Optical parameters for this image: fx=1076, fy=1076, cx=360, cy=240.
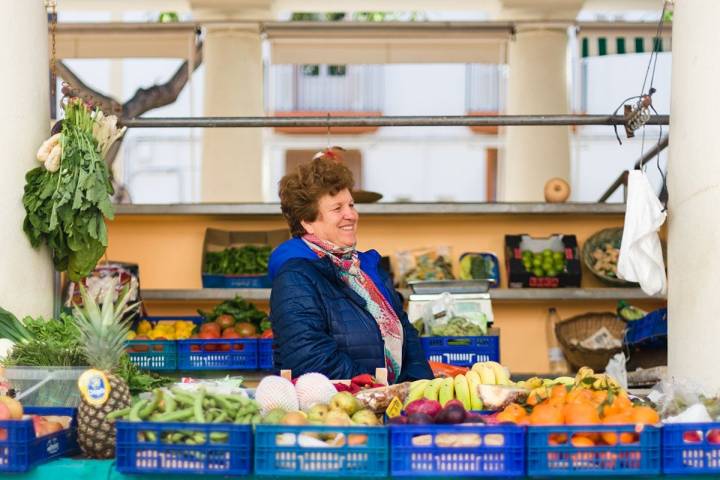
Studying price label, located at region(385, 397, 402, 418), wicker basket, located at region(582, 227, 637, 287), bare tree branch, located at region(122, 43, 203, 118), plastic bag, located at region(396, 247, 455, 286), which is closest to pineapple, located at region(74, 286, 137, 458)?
price label, located at region(385, 397, 402, 418)

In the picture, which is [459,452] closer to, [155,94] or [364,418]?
[364,418]

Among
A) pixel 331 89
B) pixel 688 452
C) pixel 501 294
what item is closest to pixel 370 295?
pixel 688 452

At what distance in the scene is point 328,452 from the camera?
11.4 feet

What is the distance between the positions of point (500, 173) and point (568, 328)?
26.1ft

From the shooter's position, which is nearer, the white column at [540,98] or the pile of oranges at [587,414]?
the pile of oranges at [587,414]

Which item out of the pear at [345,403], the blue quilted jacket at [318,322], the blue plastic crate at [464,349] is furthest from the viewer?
the blue plastic crate at [464,349]

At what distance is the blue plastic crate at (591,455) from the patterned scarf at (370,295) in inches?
66.7

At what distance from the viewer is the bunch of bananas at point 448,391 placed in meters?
4.27

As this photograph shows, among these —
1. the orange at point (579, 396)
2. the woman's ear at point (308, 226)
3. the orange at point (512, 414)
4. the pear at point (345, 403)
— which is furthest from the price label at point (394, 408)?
the woman's ear at point (308, 226)

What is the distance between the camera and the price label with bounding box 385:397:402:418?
13.1ft

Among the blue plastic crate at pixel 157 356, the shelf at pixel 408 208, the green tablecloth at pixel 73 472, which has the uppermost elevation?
the shelf at pixel 408 208

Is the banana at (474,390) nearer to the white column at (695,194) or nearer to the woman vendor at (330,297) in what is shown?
the woman vendor at (330,297)

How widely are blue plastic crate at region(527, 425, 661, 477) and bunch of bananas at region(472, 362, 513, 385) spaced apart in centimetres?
100

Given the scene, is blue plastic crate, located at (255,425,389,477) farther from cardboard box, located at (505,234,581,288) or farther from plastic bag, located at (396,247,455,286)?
cardboard box, located at (505,234,581,288)
